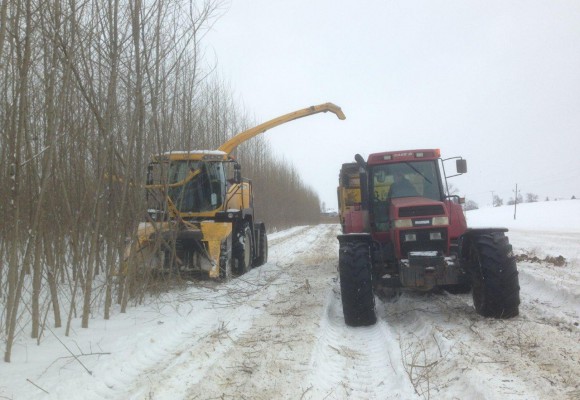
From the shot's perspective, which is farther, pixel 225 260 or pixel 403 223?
pixel 225 260

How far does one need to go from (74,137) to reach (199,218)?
466 cm

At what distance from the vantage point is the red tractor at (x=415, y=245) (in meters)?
5.42

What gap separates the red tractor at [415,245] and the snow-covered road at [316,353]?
0.35 metres

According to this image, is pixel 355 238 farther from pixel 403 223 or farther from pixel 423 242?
pixel 423 242

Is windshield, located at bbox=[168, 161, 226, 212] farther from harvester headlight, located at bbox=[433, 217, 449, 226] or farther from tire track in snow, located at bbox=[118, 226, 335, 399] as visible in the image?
harvester headlight, located at bbox=[433, 217, 449, 226]

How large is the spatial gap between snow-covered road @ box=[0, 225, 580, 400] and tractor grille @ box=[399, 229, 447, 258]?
0.83 m

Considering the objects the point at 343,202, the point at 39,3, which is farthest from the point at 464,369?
the point at 343,202

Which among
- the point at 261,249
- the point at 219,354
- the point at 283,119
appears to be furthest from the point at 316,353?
the point at 283,119

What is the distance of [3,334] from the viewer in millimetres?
4598

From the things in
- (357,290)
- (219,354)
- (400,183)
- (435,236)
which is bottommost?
(219,354)

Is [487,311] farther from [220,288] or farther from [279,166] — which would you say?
[279,166]

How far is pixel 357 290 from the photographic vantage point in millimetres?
5457

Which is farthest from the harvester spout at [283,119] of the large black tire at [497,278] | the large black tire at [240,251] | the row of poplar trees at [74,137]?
the large black tire at [497,278]

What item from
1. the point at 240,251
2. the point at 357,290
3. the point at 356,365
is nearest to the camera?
the point at 356,365
